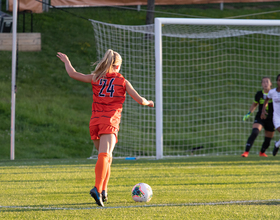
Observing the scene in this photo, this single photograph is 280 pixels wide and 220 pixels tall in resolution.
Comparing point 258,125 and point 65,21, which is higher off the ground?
point 65,21

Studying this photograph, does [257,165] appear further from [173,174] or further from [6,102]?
[6,102]

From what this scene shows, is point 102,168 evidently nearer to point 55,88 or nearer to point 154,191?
point 154,191

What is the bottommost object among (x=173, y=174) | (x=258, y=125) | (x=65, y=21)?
(x=173, y=174)

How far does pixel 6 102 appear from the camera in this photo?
45.1 ft

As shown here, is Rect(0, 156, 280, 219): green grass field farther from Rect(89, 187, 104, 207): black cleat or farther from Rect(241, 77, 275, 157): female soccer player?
Rect(241, 77, 275, 157): female soccer player

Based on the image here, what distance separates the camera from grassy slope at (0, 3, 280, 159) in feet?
41.1

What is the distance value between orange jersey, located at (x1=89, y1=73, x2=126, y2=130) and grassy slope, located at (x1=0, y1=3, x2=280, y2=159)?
7720 mm

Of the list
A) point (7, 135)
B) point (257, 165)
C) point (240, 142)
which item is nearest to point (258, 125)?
point (257, 165)

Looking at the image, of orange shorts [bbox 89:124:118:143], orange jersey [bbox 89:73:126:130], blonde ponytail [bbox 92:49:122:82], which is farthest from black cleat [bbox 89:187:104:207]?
blonde ponytail [bbox 92:49:122:82]

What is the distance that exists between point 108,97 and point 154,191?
4.98ft

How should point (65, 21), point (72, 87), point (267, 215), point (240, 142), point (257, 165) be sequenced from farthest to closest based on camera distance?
point (65, 21) → point (72, 87) → point (240, 142) → point (257, 165) → point (267, 215)

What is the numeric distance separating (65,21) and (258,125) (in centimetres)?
1324

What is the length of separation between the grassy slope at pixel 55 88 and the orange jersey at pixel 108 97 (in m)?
7.72

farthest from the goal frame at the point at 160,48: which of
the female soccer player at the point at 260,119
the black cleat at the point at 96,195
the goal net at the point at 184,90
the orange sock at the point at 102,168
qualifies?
the black cleat at the point at 96,195
